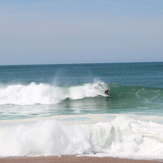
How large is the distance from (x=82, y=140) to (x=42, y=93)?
14.1 m

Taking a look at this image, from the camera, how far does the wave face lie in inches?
348

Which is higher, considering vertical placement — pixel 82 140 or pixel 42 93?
pixel 42 93

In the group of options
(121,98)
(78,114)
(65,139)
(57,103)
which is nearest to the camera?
(65,139)

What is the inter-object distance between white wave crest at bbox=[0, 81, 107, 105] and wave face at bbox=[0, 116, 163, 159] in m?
11.7

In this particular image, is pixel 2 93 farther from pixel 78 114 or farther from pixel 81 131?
pixel 81 131

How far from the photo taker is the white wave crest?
21938 millimetres

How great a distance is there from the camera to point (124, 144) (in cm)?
926

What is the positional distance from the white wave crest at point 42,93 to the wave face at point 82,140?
11654mm

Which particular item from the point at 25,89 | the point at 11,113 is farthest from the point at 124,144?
the point at 25,89

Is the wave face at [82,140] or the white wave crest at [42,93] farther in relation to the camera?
the white wave crest at [42,93]

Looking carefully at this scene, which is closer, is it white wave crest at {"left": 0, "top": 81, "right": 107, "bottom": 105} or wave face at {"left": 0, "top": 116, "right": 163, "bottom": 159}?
wave face at {"left": 0, "top": 116, "right": 163, "bottom": 159}

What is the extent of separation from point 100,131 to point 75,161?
2123mm

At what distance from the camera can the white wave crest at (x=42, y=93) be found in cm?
2194

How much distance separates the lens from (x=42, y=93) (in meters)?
23.0
